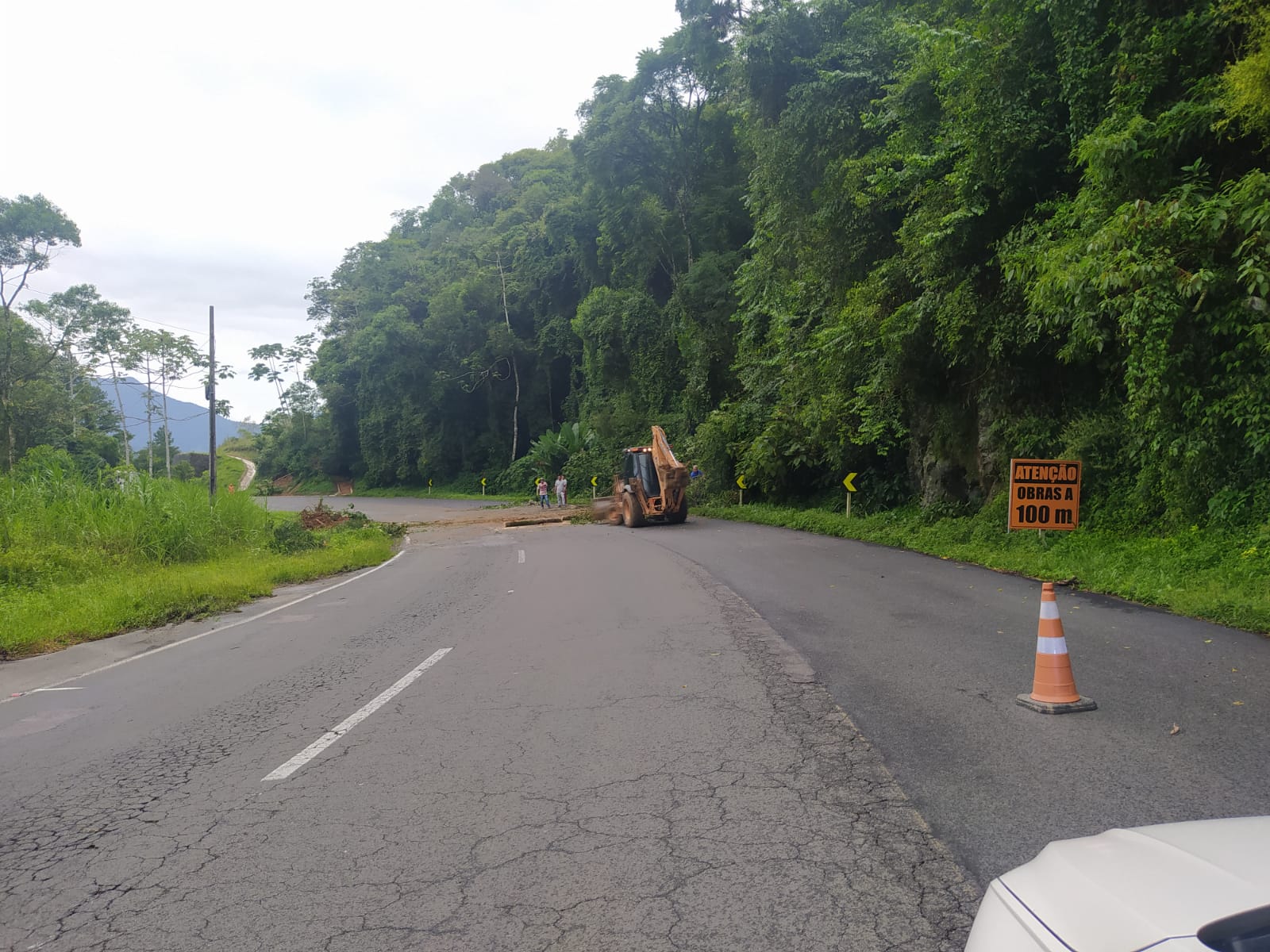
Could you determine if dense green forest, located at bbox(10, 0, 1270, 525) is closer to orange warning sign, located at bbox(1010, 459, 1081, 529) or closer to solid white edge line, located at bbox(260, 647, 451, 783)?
orange warning sign, located at bbox(1010, 459, 1081, 529)

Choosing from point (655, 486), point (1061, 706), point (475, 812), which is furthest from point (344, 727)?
point (655, 486)

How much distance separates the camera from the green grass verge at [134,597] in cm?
1088

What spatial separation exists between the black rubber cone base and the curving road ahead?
8 centimetres

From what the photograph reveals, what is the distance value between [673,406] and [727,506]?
10419 mm

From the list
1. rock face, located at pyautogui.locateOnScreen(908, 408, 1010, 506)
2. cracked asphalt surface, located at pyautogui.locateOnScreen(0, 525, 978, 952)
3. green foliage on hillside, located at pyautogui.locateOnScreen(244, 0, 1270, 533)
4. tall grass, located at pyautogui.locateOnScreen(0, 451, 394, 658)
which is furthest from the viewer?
rock face, located at pyautogui.locateOnScreen(908, 408, 1010, 506)

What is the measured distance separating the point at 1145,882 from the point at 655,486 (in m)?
25.5

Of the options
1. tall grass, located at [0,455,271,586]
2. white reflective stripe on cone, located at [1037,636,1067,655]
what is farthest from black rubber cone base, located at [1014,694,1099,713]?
tall grass, located at [0,455,271,586]

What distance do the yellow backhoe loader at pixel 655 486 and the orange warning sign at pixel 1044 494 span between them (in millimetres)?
15640

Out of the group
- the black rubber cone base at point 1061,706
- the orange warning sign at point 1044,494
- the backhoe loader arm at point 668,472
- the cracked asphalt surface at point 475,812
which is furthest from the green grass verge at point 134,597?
the orange warning sign at point 1044,494

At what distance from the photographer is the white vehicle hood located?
1596 mm

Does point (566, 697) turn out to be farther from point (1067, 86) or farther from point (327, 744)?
point (1067, 86)

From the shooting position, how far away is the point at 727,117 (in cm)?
3931

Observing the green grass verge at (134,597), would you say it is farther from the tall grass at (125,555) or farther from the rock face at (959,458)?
the rock face at (959,458)

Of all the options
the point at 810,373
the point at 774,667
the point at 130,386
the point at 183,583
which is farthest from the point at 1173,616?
the point at 130,386
